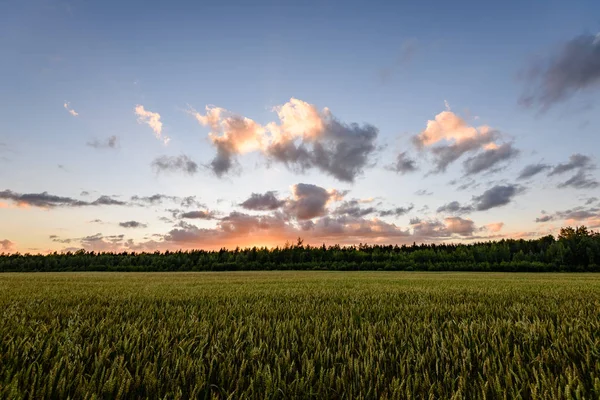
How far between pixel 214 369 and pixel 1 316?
11.5 feet

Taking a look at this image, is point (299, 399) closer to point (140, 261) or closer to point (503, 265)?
point (503, 265)

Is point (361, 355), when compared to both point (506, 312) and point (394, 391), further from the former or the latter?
point (506, 312)

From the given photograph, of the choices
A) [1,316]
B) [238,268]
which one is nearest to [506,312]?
[1,316]

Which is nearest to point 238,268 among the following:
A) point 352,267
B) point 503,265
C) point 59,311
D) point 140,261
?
point 352,267

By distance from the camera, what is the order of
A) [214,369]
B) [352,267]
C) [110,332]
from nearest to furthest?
[214,369]
[110,332]
[352,267]

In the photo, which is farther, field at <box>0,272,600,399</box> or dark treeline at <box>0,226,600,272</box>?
dark treeline at <box>0,226,600,272</box>

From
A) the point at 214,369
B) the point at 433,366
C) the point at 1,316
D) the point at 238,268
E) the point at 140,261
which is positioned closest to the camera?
the point at 214,369

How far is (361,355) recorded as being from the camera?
228cm

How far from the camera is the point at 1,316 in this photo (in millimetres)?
3820

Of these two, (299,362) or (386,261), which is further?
(386,261)

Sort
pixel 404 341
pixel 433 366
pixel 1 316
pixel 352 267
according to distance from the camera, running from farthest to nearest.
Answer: pixel 352 267 < pixel 1 316 < pixel 404 341 < pixel 433 366

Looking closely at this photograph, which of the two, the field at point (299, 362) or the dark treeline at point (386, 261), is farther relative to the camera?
the dark treeline at point (386, 261)

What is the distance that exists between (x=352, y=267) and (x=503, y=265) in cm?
2777

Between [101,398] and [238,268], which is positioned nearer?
[101,398]
